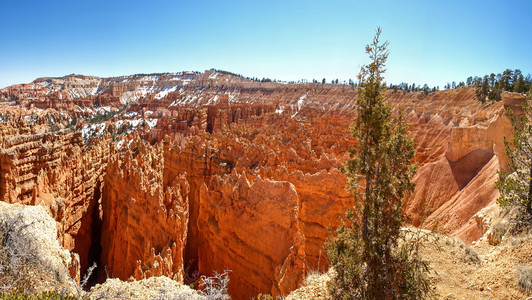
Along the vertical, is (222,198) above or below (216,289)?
above

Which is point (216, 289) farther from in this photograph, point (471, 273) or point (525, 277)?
point (525, 277)

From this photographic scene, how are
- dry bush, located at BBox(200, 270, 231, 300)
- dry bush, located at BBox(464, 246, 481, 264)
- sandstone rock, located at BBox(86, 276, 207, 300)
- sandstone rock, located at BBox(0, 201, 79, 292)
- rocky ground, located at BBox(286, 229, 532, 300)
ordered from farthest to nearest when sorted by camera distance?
1. dry bush, located at BBox(464, 246, 481, 264)
2. sandstone rock, located at BBox(86, 276, 207, 300)
3. sandstone rock, located at BBox(0, 201, 79, 292)
4. dry bush, located at BBox(200, 270, 231, 300)
5. rocky ground, located at BBox(286, 229, 532, 300)

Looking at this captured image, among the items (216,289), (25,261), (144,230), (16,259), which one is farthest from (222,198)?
(16,259)

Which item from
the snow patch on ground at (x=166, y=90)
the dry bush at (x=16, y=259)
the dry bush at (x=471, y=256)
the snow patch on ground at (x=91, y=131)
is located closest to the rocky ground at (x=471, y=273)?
the dry bush at (x=471, y=256)

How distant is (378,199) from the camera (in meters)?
5.67

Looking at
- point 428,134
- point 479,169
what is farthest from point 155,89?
point 479,169

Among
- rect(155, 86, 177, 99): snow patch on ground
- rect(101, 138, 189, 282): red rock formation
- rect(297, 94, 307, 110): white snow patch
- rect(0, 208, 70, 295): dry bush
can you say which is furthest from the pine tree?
rect(155, 86, 177, 99): snow patch on ground

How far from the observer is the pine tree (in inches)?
220

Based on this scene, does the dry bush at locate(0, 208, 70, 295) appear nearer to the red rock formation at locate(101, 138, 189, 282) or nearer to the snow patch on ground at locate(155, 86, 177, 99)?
the red rock formation at locate(101, 138, 189, 282)

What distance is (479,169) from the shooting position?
21.7 m

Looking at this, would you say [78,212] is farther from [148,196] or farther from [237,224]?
[237,224]

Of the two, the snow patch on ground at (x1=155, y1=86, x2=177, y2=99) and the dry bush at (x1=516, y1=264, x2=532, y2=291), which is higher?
the snow patch on ground at (x1=155, y1=86, x2=177, y2=99)

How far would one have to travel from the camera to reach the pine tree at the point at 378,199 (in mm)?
5582

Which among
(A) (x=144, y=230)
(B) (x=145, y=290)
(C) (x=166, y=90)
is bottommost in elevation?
(A) (x=144, y=230)
